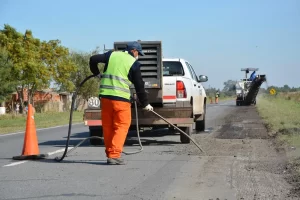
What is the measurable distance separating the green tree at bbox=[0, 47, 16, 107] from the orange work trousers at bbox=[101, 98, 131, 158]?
34.1 meters

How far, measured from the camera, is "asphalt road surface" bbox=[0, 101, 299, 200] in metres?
6.43

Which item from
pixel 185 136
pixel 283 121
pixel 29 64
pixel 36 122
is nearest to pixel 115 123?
pixel 185 136

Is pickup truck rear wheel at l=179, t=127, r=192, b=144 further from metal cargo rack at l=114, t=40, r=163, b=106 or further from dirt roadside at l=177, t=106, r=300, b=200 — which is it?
metal cargo rack at l=114, t=40, r=163, b=106

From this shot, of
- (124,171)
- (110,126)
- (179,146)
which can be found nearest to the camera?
(124,171)

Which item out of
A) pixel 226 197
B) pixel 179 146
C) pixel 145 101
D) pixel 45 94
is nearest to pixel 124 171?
pixel 145 101

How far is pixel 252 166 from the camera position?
344 inches

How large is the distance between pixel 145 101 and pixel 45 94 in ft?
185

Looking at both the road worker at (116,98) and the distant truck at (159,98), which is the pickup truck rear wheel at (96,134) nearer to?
the distant truck at (159,98)

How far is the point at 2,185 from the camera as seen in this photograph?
704cm

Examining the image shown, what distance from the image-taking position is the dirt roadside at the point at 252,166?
21.8ft

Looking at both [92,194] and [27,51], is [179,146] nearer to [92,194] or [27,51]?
[92,194]

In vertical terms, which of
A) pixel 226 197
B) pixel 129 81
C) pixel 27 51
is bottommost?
pixel 226 197

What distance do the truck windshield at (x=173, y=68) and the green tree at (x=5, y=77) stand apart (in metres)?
29.8

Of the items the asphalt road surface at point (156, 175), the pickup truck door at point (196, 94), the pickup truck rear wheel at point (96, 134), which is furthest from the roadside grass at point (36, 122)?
the asphalt road surface at point (156, 175)
